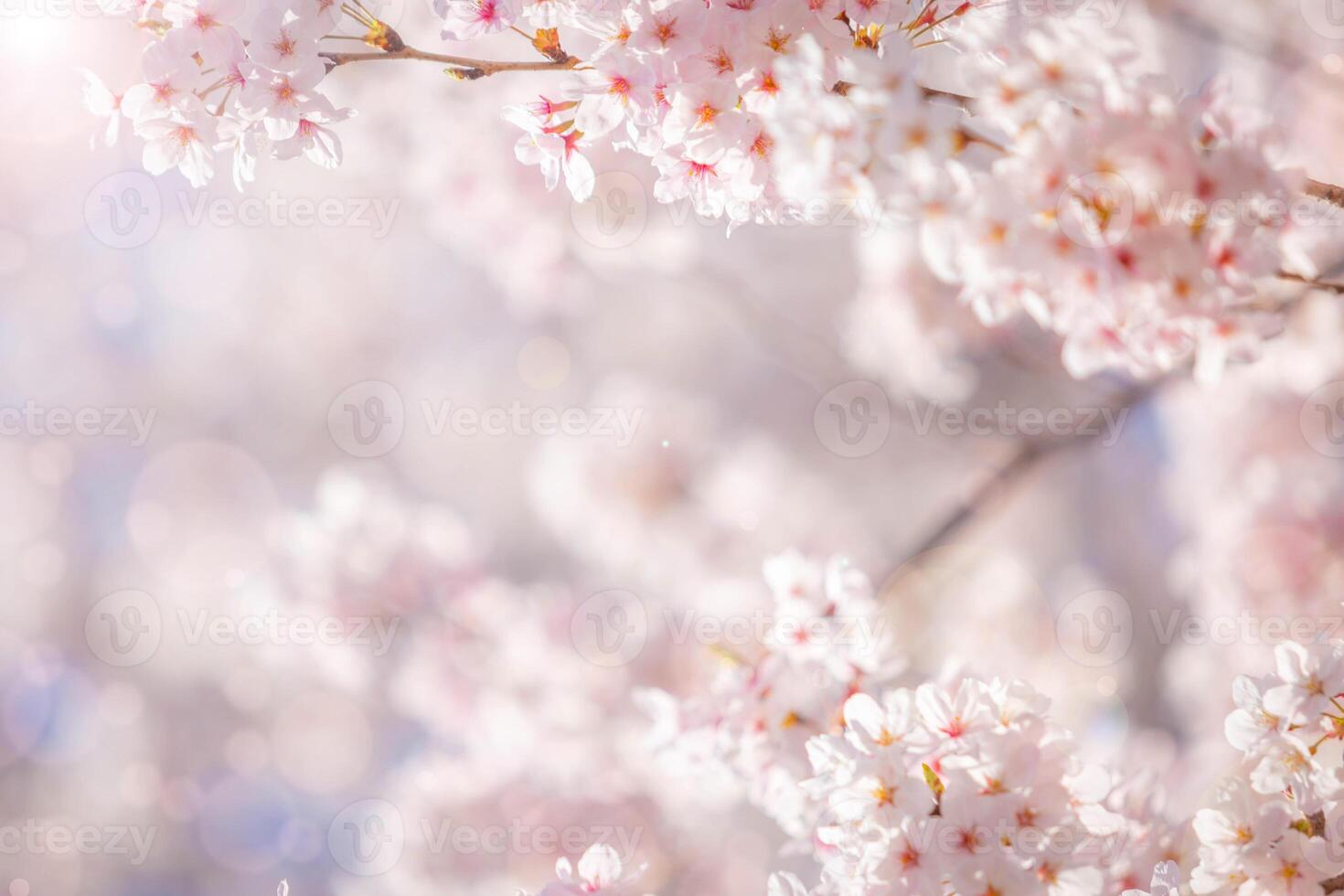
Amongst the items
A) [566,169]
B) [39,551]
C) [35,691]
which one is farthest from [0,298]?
[566,169]

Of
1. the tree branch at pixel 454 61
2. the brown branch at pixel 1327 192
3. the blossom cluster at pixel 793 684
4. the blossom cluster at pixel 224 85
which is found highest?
the brown branch at pixel 1327 192

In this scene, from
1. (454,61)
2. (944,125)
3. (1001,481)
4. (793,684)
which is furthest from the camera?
(1001,481)

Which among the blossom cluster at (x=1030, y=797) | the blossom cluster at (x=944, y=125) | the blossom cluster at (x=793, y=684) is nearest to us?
the blossom cluster at (x=944, y=125)

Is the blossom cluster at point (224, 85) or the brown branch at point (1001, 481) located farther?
the brown branch at point (1001, 481)

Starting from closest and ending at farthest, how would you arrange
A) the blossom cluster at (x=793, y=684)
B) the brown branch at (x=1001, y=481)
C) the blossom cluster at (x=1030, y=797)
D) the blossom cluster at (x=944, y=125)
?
the blossom cluster at (x=944, y=125) < the blossom cluster at (x=1030, y=797) < the blossom cluster at (x=793, y=684) < the brown branch at (x=1001, y=481)

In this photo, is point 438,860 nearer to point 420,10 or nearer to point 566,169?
point 566,169

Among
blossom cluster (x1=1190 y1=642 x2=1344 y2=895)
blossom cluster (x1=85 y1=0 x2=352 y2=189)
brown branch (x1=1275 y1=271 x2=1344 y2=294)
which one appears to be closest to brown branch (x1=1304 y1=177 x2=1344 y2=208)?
brown branch (x1=1275 y1=271 x2=1344 y2=294)

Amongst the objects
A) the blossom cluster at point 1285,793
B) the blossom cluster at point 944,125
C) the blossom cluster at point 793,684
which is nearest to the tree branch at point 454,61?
the blossom cluster at point 944,125

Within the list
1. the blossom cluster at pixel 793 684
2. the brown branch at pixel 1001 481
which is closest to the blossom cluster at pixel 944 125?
the blossom cluster at pixel 793 684

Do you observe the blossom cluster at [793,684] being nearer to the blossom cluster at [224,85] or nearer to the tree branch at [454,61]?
the tree branch at [454,61]

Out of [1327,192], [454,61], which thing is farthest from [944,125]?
[454,61]

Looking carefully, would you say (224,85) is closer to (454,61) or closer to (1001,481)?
(454,61)

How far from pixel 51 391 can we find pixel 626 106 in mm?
4393

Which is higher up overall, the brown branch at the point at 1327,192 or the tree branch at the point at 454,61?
the brown branch at the point at 1327,192
